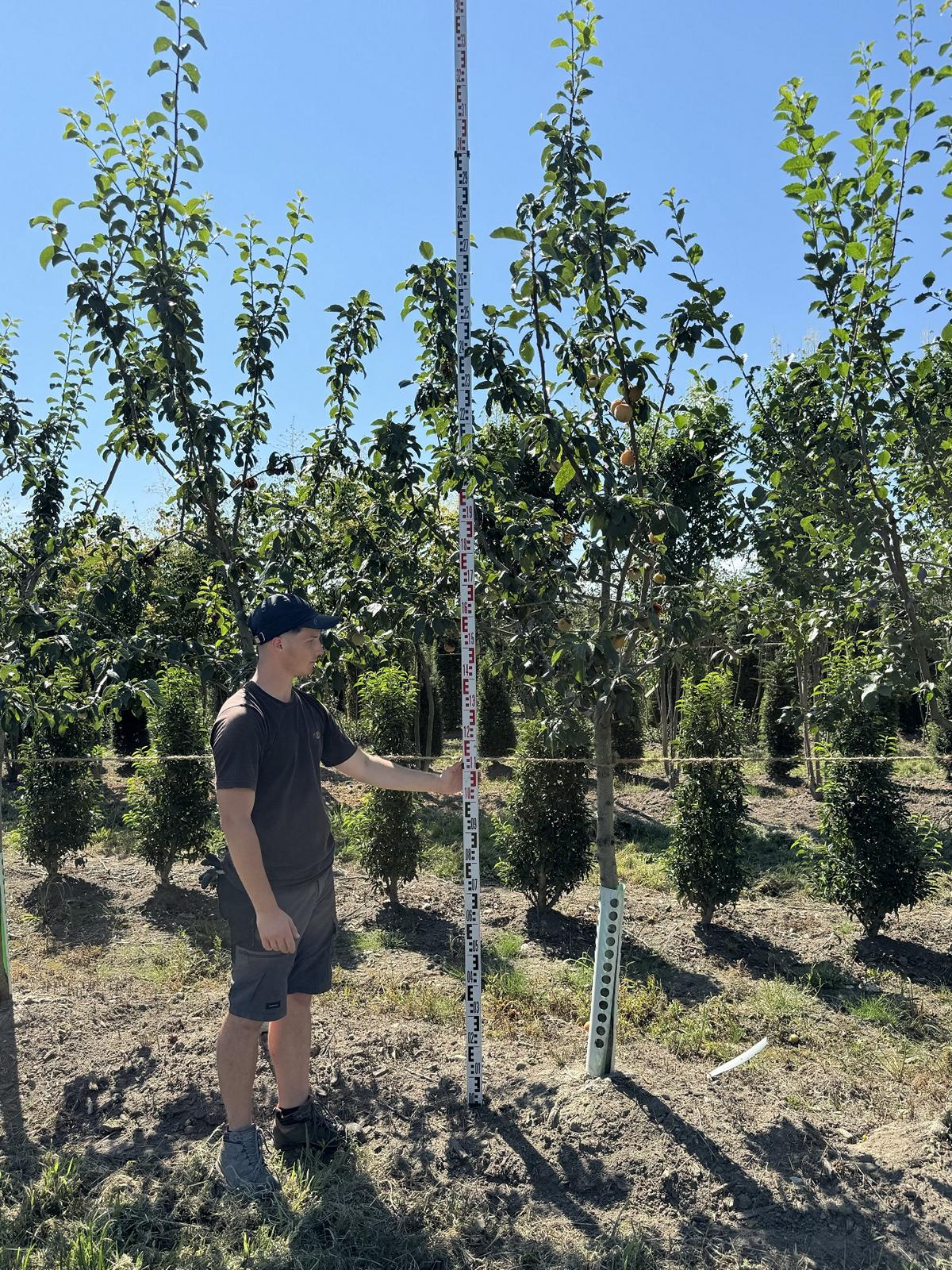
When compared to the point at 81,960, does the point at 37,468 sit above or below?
above

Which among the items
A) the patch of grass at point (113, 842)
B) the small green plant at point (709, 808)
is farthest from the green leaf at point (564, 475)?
the patch of grass at point (113, 842)

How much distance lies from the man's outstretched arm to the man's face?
41 centimetres

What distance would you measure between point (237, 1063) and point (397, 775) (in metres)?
0.99

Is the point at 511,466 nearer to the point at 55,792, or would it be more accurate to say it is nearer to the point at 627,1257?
the point at 627,1257

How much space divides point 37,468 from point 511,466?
3358 millimetres

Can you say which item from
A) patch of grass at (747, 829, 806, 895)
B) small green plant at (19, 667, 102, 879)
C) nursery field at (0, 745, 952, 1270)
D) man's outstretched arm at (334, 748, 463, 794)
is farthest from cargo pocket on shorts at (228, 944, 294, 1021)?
patch of grass at (747, 829, 806, 895)

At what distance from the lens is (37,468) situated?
17.1 feet

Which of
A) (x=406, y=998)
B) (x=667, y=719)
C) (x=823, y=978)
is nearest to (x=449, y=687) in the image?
(x=667, y=719)

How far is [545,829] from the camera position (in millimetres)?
6309

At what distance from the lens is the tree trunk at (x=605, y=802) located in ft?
11.3

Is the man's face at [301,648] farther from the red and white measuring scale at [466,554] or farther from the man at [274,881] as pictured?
the red and white measuring scale at [466,554]

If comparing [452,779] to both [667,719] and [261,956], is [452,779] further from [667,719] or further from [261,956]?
[667,719]

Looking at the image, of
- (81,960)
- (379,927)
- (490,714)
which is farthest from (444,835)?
(490,714)

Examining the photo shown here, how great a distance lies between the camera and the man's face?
2691 mm
